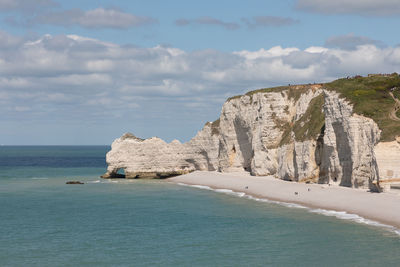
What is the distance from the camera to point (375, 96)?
5409cm

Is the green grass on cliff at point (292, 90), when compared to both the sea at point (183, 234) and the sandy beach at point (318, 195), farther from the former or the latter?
Answer: the sea at point (183, 234)

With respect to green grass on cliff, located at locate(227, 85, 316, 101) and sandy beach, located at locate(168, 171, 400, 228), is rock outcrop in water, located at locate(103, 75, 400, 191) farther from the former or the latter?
sandy beach, located at locate(168, 171, 400, 228)

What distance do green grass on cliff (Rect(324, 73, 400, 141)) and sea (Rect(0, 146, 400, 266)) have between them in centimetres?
1107

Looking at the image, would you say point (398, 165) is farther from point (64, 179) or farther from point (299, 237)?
point (64, 179)

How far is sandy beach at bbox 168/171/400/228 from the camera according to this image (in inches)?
1558

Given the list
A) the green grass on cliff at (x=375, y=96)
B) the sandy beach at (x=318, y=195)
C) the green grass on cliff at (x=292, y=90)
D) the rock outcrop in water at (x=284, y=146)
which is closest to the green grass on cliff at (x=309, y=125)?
the rock outcrop in water at (x=284, y=146)

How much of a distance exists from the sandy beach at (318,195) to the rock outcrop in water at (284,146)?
195 cm

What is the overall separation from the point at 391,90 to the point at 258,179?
2181 cm

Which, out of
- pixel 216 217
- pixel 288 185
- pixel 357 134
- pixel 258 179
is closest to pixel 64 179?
pixel 258 179

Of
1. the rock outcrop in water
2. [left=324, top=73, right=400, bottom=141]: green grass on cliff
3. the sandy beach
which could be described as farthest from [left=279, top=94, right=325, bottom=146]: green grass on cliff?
the sandy beach

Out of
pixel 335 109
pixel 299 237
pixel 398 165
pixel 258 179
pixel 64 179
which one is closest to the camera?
pixel 299 237

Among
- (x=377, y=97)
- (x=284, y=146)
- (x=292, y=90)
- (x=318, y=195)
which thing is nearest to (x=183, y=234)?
(x=318, y=195)

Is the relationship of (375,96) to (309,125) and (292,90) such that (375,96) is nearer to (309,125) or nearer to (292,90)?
(309,125)

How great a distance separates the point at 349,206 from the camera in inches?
1716
